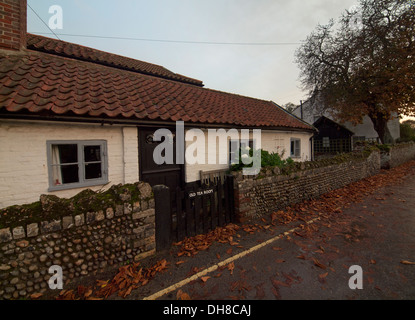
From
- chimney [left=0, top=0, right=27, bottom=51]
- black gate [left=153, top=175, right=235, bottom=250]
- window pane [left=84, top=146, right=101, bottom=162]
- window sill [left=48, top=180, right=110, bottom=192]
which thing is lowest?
black gate [left=153, top=175, right=235, bottom=250]

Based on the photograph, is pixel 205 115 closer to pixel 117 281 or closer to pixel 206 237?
pixel 206 237

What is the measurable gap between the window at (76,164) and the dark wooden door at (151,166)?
3.44 feet

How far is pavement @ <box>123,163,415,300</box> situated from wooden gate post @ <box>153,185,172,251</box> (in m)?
0.22

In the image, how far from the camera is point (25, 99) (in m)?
4.18

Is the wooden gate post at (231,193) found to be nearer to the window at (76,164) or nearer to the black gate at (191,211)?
the black gate at (191,211)

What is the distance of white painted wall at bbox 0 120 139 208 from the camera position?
404 cm

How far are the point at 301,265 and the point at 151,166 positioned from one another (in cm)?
479

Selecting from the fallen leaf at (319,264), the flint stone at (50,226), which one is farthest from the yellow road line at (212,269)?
the flint stone at (50,226)

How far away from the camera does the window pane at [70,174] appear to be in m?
4.82

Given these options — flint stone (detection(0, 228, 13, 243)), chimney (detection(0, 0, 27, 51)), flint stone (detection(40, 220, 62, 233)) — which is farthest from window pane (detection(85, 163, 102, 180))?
chimney (detection(0, 0, 27, 51))

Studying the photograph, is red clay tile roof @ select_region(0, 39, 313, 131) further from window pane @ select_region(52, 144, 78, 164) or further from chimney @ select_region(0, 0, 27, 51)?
window pane @ select_region(52, 144, 78, 164)

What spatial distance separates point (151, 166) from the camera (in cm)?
603

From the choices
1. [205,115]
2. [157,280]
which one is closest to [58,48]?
[205,115]
